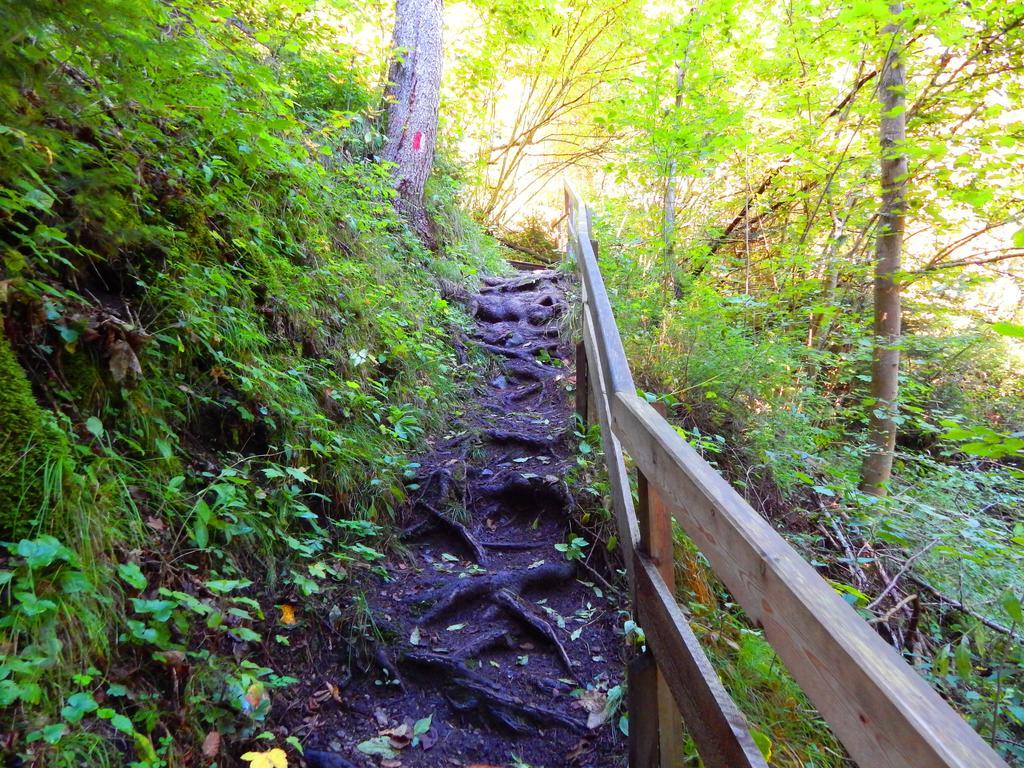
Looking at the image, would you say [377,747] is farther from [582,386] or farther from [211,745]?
[582,386]

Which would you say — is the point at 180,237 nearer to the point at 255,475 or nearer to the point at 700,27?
the point at 255,475

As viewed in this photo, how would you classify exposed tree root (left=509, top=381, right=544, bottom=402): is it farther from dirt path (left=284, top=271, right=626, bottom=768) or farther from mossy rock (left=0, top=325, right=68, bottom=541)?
mossy rock (left=0, top=325, right=68, bottom=541)

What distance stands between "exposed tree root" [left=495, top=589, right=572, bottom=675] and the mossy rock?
2.03m

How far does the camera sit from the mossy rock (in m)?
1.81

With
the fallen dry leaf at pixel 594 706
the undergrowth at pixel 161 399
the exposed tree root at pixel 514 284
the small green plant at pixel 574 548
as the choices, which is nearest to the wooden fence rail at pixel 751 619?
the fallen dry leaf at pixel 594 706

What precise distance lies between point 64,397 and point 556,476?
2741 mm

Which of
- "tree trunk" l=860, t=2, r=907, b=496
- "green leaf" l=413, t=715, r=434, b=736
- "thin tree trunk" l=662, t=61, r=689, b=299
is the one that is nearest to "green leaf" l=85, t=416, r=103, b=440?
"green leaf" l=413, t=715, r=434, b=736

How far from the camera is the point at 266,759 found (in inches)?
80.0

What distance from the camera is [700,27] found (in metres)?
5.46

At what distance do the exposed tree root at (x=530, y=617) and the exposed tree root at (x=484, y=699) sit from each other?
0.27 meters

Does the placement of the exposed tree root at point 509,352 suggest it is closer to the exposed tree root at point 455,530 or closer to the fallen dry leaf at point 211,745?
the exposed tree root at point 455,530

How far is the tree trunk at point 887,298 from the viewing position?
496 centimetres

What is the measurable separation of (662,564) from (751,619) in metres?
0.71

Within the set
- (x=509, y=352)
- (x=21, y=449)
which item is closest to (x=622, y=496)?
(x=21, y=449)
